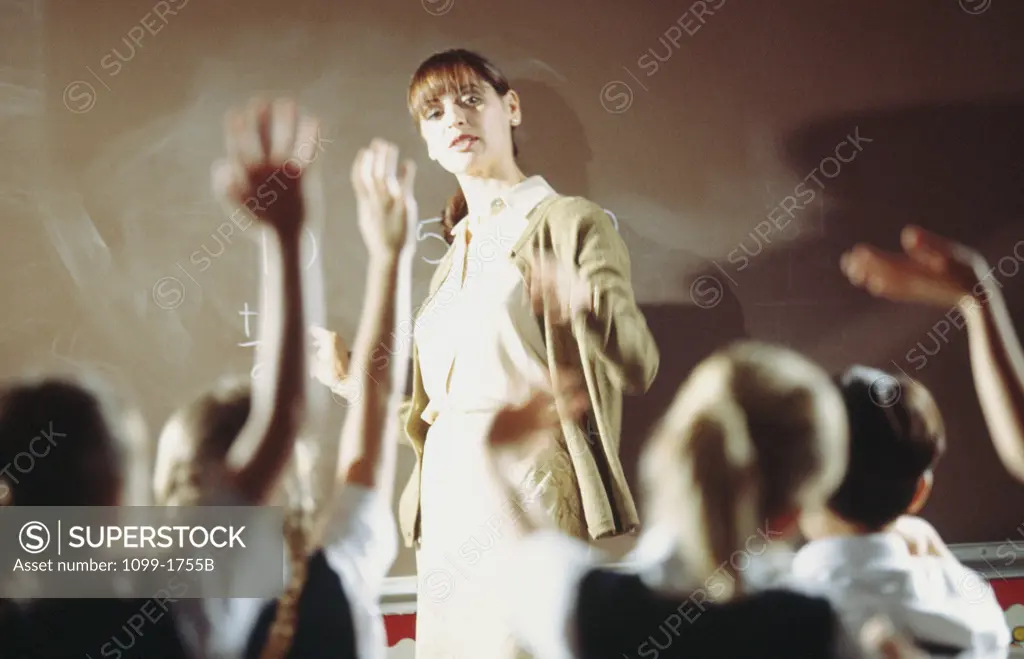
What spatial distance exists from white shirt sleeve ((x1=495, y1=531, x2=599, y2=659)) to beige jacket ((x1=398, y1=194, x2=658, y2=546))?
0.08 meters

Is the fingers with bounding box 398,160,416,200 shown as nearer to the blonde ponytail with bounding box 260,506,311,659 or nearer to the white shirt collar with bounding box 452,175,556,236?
the white shirt collar with bounding box 452,175,556,236

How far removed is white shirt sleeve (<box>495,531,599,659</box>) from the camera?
2090 millimetres

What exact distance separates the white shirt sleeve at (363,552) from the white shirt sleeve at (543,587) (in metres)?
0.27

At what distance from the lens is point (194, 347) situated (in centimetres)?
223

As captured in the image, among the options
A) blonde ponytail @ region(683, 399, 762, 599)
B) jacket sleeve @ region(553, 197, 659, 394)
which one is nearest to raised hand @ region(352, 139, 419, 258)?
jacket sleeve @ region(553, 197, 659, 394)

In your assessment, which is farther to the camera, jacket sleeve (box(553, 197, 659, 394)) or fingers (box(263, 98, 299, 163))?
fingers (box(263, 98, 299, 163))

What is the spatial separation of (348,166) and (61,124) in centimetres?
66

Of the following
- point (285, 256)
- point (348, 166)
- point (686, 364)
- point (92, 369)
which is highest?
point (348, 166)

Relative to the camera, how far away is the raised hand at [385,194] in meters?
2.27

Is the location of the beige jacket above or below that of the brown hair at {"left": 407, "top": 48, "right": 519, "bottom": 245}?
below

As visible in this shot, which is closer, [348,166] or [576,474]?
[576,474]

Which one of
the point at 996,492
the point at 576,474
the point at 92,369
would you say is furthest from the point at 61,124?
the point at 996,492

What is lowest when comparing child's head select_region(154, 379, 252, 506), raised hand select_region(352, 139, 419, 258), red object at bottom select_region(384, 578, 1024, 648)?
red object at bottom select_region(384, 578, 1024, 648)

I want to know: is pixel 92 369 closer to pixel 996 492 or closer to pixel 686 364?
pixel 686 364
